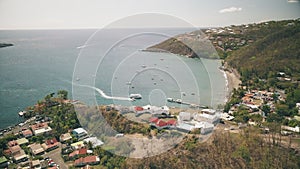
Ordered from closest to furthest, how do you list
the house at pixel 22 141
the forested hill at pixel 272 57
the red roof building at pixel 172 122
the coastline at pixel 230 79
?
1. the house at pixel 22 141
2. the red roof building at pixel 172 122
3. the coastline at pixel 230 79
4. the forested hill at pixel 272 57

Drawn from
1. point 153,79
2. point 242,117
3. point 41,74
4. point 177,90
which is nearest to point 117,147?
point 242,117

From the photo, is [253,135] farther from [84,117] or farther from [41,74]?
[41,74]

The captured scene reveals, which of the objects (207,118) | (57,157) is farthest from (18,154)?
(207,118)

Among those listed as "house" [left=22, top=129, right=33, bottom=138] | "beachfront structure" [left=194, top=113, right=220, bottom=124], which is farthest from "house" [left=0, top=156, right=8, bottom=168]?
"beachfront structure" [left=194, top=113, right=220, bottom=124]

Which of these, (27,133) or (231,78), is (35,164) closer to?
(27,133)

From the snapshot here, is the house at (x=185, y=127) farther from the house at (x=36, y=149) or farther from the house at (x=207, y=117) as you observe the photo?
the house at (x=36, y=149)

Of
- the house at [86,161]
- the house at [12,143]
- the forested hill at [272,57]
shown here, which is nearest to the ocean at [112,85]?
the forested hill at [272,57]
